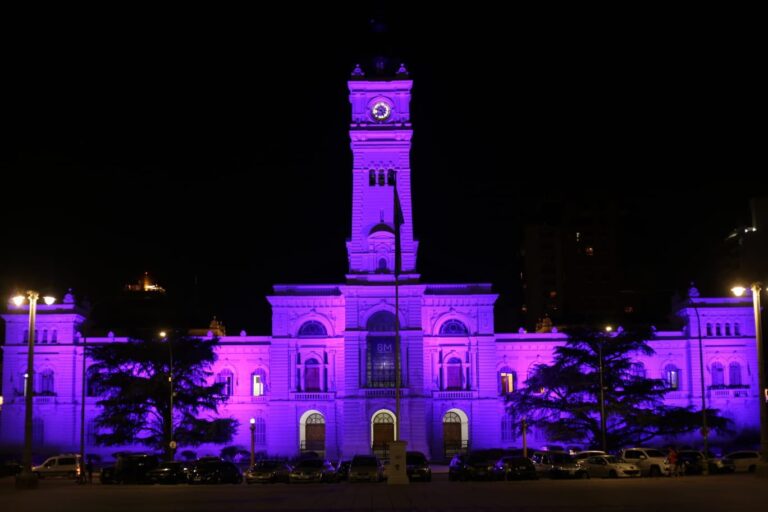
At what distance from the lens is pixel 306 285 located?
291ft

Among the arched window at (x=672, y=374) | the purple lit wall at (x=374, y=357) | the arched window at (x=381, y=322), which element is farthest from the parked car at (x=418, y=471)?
the arched window at (x=672, y=374)

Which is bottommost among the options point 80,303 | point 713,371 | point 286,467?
point 286,467

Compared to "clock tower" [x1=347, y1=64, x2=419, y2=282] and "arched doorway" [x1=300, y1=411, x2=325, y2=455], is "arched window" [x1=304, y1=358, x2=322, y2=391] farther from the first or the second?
"clock tower" [x1=347, y1=64, x2=419, y2=282]

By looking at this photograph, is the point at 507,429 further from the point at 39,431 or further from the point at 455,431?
the point at 39,431

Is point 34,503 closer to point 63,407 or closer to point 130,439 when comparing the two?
point 130,439

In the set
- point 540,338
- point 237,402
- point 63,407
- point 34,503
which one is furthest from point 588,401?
point 34,503

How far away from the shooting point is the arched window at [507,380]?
9331 centimetres

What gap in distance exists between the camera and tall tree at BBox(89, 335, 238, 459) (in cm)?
7750

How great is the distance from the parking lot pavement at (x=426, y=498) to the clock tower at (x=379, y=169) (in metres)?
42.2

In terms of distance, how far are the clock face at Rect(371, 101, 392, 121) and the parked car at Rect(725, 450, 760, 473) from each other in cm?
4294

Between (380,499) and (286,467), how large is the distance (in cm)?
2069

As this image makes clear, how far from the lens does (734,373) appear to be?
92.6 metres

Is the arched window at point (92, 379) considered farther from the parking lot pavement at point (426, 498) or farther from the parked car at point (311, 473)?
the parking lot pavement at point (426, 498)

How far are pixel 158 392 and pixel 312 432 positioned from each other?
54.7ft
